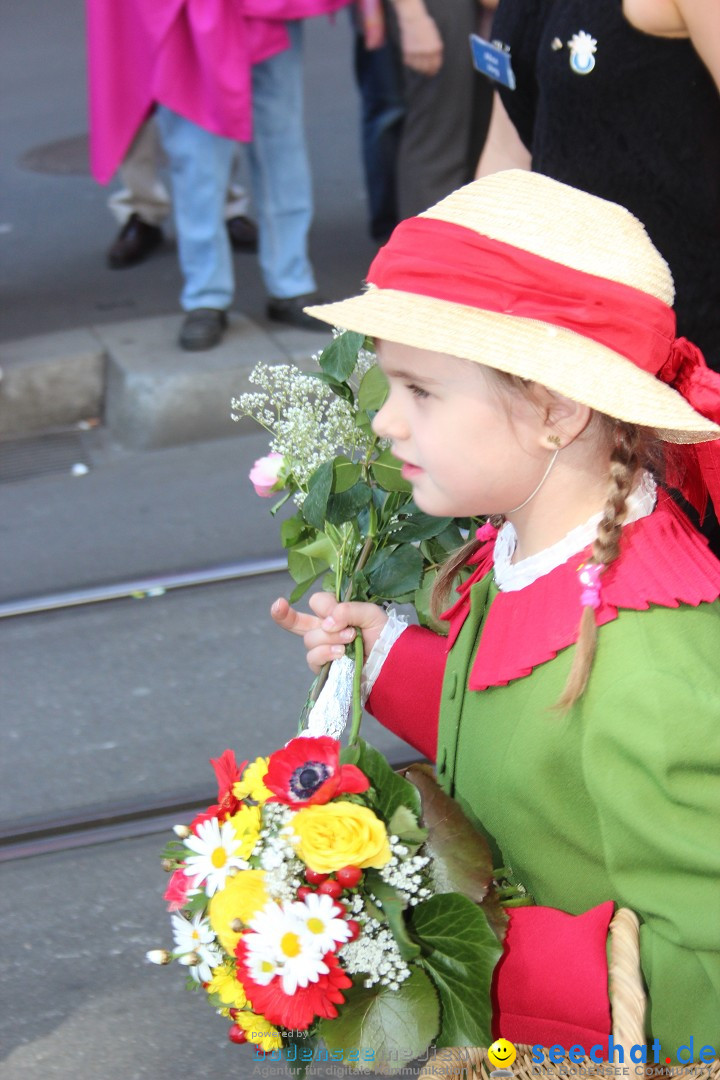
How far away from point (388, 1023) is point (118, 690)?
207cm

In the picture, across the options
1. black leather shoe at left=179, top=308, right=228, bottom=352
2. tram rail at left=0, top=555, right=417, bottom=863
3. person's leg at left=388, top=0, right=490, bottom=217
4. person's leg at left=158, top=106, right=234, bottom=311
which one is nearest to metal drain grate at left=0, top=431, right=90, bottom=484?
black leather shoe at left=179, top=308, right=228, bottom=352

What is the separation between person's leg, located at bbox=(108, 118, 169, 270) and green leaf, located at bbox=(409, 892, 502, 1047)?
516 cm

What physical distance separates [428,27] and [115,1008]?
376 centimetres

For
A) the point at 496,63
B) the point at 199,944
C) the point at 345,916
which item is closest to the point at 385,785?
the point at 345,916

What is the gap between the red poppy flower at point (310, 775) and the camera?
1497mm

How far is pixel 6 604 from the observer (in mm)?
3754

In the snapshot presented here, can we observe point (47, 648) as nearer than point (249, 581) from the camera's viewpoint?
Yes

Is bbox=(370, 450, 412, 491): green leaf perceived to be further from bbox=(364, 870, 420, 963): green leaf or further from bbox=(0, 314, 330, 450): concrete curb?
bbox=(0, 314, 330, 450): concrete curb

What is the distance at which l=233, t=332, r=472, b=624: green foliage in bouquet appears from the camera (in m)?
1.87

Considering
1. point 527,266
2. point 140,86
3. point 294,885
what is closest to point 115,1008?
point 294,885

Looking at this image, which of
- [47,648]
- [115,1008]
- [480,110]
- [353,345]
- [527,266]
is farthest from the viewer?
[480,110]

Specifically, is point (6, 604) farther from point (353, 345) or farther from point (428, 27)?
point (428, 27)

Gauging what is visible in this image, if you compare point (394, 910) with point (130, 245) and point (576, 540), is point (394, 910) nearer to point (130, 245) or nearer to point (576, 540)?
point (576, 540)

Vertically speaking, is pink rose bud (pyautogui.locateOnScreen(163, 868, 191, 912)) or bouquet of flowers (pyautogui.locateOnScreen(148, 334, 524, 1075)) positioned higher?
bouquet of flowers (pyautogui.locateOnScreen(148, 334, 524, 1075))
